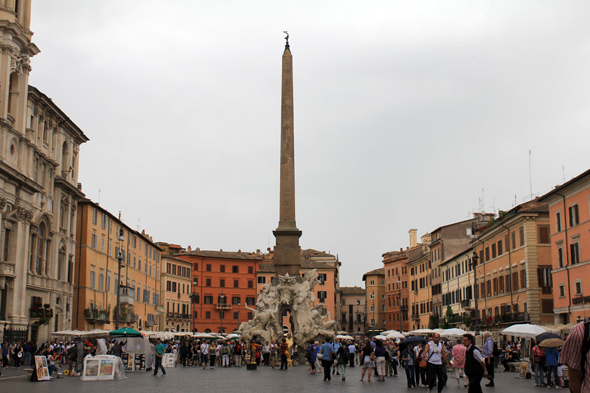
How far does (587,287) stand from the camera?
32906mm

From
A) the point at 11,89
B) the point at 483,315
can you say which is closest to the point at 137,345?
the point at 11,89

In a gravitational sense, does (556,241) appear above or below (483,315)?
above

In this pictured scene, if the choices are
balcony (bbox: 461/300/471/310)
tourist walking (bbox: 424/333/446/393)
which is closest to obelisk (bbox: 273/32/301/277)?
tourist walking (bbox: 424/333/446/393)

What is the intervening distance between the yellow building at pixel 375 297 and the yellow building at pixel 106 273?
45732 mm

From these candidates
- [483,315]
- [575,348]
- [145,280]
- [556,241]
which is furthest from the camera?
[145,280]

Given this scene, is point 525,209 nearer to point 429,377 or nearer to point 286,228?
point 286,228

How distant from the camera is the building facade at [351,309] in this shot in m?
119


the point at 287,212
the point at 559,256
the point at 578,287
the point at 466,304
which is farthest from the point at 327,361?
the point at 466,304

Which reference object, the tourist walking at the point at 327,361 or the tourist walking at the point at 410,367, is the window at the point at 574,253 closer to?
the tourist walking at the point at 327,361

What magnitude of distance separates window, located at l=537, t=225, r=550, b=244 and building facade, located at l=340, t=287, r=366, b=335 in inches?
3114

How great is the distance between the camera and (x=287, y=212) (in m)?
34.6

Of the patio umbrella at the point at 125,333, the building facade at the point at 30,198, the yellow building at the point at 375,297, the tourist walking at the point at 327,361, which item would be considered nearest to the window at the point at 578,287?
the tourist walking at the point at 327,361

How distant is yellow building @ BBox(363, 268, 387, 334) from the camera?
10412 centimetres

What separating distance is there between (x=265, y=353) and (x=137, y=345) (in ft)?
20.4
